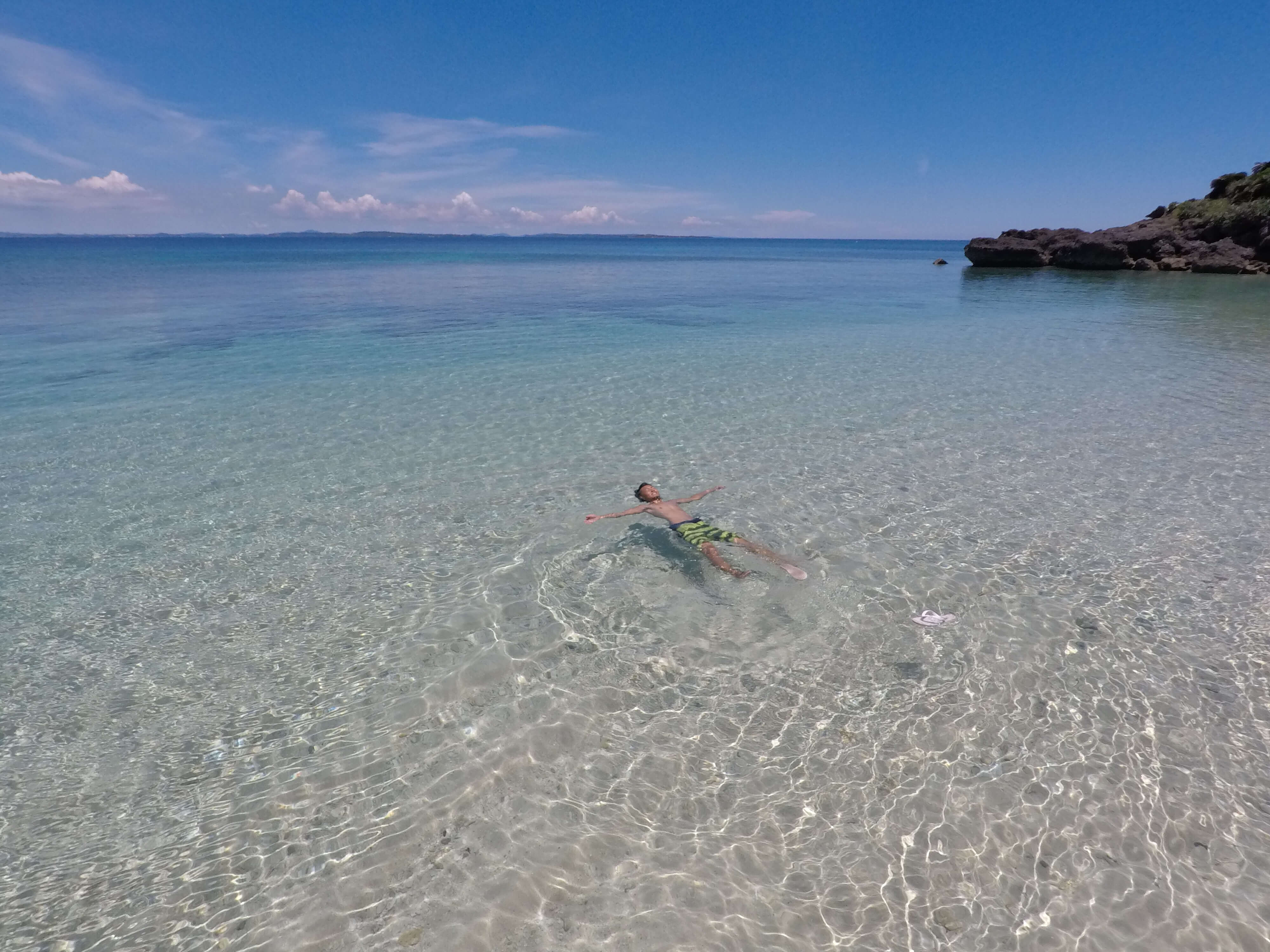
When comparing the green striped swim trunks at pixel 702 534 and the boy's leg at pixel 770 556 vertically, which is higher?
the green striped swim trunks at pixel 702 534

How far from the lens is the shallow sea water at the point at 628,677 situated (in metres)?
4.58

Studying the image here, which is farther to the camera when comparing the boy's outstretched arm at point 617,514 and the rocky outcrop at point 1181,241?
the rocky outcrop at point 1181,241

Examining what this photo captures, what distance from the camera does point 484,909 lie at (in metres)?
4.48

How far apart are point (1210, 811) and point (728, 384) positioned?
14291 mm

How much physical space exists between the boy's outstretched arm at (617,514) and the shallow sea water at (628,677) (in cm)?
20

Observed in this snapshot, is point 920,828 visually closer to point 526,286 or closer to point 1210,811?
point 1210,811

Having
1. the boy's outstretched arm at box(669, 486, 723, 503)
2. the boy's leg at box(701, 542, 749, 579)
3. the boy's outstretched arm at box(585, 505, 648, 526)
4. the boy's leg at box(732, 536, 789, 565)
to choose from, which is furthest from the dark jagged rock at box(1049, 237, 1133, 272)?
the boy's leg at box(701, 542, 749, 579)

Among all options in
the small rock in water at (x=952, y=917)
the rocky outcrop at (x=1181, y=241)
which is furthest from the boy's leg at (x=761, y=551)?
the rocky outcrop at (x=1181, y=241)

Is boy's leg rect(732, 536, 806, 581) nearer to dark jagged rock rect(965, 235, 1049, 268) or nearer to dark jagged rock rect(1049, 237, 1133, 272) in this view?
dark jagged rock rect(1049, 237, 1133, 272)

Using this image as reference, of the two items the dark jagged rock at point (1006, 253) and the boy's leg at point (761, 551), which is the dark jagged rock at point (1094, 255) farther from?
the boy's leg at point (761, 551)

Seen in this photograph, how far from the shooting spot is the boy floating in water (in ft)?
27.9

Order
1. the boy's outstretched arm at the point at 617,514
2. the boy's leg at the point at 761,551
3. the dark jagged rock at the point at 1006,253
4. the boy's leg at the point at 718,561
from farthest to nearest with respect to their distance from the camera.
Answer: the dark jagged rock at the point at 1006,253, the boy's outstretched arm at the point at 617,514, the boy's leg at the point at 761,551, the boy's leg at the point at 718,561

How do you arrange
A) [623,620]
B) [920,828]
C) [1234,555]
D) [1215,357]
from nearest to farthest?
1. [920,828]
2. [623,620]
3. [1234,555]
4. [1215,357]

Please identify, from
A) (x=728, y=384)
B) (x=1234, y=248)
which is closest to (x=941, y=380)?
(x=728, y=384)
